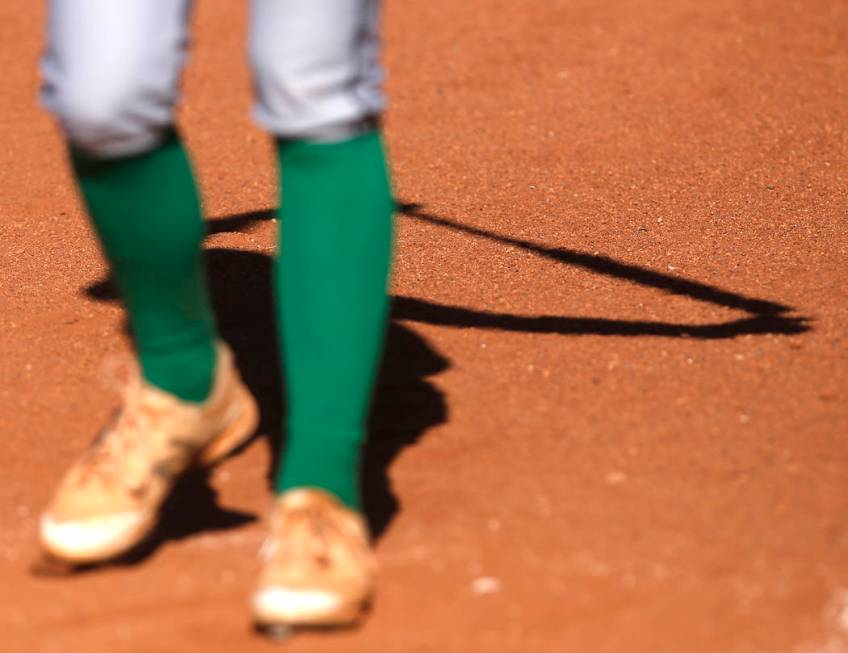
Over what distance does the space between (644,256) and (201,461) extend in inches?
71.2

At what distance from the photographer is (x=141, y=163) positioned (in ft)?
7.72

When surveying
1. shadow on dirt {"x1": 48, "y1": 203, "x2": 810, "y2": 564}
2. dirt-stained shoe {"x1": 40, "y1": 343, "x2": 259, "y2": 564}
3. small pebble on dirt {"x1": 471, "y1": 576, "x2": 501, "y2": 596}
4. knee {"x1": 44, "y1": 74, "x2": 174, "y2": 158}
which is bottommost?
shadow on dirt {"x1": 48, "y1": 203, "x2": 810, "y2": 564}

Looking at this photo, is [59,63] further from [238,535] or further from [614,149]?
[614,149]

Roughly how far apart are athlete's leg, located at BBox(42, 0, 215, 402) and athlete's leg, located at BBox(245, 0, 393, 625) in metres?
0.16

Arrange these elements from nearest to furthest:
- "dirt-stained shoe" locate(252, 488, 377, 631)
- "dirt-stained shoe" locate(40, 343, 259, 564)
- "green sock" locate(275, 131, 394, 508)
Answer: "dirt-stained shoe" locate(252, 488, 377, 631) → "green sock" locate(275, 131, 394, 508) → "dirt-stained shoe" locate(40, 343, 259, 564)

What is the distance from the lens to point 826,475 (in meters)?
2.70

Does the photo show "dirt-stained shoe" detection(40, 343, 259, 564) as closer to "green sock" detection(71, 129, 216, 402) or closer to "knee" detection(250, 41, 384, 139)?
"green sock" detection(71, 129, 216, 402)

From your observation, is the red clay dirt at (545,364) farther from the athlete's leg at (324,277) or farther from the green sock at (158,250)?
the green sock at (158,250)

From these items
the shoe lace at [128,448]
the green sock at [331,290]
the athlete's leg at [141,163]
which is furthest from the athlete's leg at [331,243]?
the shoe lace at [128,448]

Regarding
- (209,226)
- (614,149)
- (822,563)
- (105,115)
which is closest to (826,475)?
(822,563)

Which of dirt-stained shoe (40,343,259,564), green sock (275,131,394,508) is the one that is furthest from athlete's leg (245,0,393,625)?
dirt-stained shoe (40,343,259,564)

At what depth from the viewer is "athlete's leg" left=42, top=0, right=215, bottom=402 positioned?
7.29ft

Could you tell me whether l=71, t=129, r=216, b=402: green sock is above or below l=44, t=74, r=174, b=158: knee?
below

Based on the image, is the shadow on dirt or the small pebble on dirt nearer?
the small pebble on dirt
